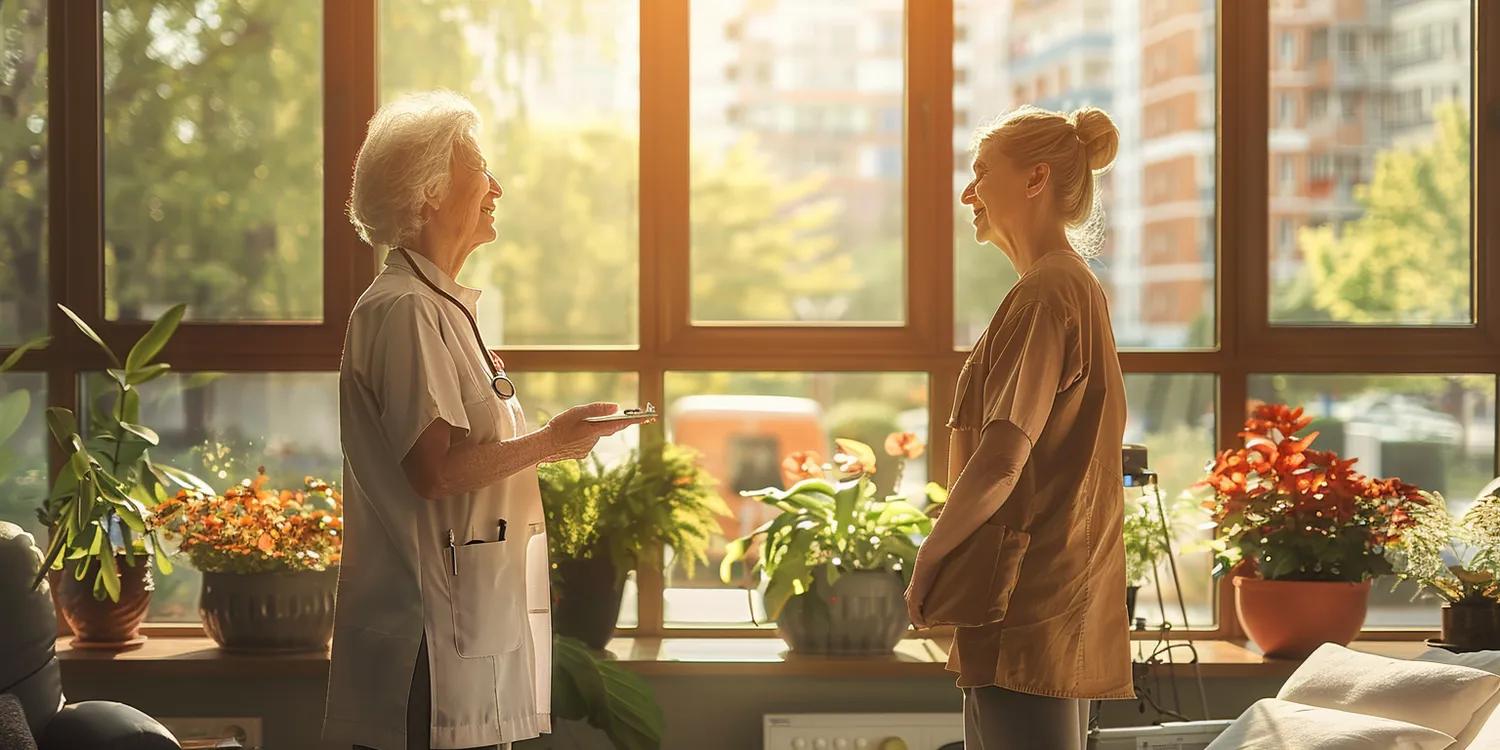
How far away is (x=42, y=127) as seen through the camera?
339 cm

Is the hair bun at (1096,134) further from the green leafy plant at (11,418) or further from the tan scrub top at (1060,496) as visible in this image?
the green leafy plant at (11,418)

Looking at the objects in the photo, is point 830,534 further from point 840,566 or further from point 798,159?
point 798,159

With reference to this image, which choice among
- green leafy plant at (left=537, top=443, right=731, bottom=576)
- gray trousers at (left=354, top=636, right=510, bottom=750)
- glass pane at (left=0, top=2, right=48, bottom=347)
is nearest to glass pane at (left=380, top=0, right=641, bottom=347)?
green leafy plant at (left=537, top=443, right=731, bottom=576)

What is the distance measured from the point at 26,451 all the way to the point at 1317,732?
306 cm

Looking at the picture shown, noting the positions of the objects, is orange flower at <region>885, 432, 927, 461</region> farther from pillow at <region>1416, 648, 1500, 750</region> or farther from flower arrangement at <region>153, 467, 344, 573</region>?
flower arrangement at <region>153, 467, 344, 573</region>

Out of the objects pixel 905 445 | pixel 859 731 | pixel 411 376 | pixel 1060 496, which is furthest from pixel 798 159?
pixel 411 376

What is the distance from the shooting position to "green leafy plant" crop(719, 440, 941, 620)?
3.12 m

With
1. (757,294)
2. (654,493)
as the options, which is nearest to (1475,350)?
(757,294)

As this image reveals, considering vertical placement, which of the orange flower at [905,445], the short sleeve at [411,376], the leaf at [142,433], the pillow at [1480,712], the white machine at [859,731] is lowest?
the white machine at [859,731]

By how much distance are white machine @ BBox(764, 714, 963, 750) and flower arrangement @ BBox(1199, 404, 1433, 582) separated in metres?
0.79

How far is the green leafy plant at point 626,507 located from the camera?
123 inches

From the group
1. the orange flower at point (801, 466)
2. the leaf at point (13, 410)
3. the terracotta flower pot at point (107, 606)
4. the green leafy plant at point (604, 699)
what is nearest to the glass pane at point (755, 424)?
the orange flower at point (801, 466)

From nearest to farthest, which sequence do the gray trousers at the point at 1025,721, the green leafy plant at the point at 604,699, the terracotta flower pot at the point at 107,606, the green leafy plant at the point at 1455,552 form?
1. the gray trousers at the point at 1025,721
2. the green leafy plant at the point at 604,699
3. the green leafy plant at the point at 1455,552
4. the terracotta flower pot at the point at 107,606

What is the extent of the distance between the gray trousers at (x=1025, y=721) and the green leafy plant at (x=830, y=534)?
1203 mm
